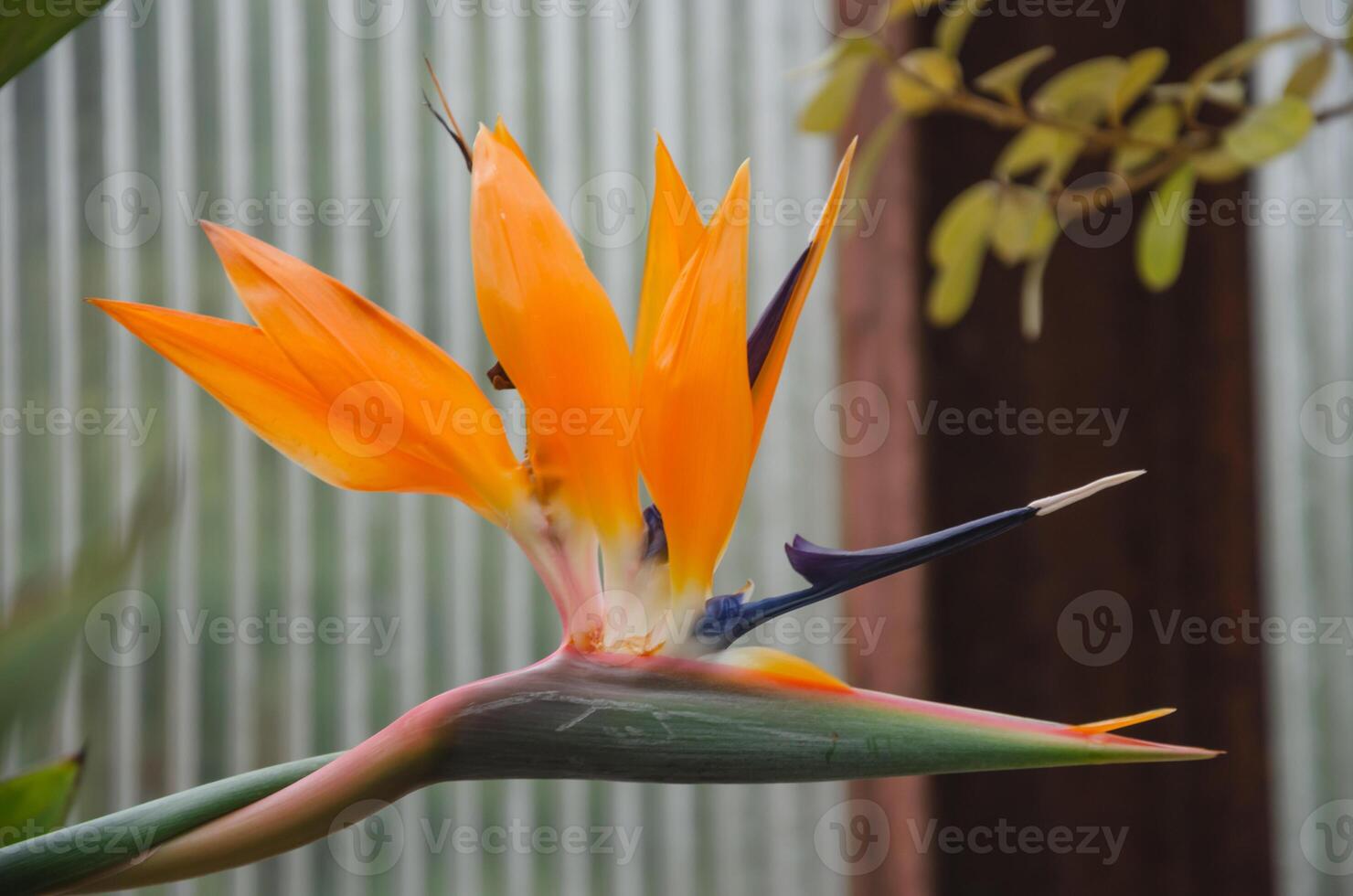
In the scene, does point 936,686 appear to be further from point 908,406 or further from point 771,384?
point 771,384

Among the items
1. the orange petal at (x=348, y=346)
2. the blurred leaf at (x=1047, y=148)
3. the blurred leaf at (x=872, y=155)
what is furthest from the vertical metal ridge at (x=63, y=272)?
the orange petal at (x=348, y=346)

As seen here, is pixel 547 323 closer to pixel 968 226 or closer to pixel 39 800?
pixel 39 800

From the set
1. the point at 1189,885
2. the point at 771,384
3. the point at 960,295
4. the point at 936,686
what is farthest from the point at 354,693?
the point at 771,384

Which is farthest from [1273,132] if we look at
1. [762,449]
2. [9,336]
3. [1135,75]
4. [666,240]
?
[9,336]

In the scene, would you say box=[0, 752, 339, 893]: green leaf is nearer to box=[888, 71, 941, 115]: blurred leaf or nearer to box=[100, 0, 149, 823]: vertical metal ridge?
box=[888, 71, 941, 115]: blurred leaf

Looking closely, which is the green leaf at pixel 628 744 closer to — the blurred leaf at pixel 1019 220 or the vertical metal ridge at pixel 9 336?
the blurred leaf at pixel 1019 220

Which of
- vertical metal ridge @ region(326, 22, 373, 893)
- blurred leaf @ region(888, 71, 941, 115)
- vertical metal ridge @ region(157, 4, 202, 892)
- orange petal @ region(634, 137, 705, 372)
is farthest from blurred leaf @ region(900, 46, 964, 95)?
vertical metal ridge @ region(157, 4, 202, 892)
